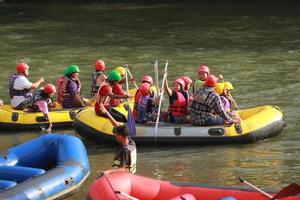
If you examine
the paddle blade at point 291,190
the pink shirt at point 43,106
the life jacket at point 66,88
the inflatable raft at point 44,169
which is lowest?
the inflatable raft at point 44,169

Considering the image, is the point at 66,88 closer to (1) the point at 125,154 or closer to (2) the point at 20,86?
(2) the point at 20,86

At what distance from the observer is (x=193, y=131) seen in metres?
12.3

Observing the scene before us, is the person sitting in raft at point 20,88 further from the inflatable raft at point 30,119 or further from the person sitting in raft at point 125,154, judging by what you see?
the person sitting in raft at point 125,154

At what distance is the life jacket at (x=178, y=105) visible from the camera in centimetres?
1262

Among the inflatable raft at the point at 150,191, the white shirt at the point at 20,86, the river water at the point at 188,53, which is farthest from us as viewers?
the white shirt at the point at 20,86

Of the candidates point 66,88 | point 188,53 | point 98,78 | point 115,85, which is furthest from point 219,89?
point 188,53

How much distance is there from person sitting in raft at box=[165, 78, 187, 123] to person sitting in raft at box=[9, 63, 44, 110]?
270 cm

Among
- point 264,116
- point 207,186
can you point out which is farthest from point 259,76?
point 207,186

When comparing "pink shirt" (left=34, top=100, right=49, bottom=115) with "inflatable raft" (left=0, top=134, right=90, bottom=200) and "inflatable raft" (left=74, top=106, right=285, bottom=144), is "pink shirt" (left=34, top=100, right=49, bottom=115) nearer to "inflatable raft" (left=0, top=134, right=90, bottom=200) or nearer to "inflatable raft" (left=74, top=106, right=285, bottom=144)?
"inflatable raft" (left=74, top=106, right=285, bottom=144)

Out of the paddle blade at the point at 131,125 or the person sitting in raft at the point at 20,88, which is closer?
the paddle blade at the point at 131,125

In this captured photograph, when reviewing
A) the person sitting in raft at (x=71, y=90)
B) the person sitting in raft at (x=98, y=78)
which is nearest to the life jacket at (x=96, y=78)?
the person sitting in raft at (x=98, y=78)

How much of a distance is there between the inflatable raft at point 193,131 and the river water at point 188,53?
146 mm

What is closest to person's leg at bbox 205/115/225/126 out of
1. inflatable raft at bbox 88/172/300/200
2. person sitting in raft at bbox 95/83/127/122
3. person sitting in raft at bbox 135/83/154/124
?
person sitting in raft at bbox 135/83/154/124

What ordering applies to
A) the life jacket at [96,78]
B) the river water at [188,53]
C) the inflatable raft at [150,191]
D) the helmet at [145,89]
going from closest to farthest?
1. the inflatable raft at [150,191]
2. the river water at [188,53]
3. the helmet at [145,89]
4. the life jacket at [96,78]
